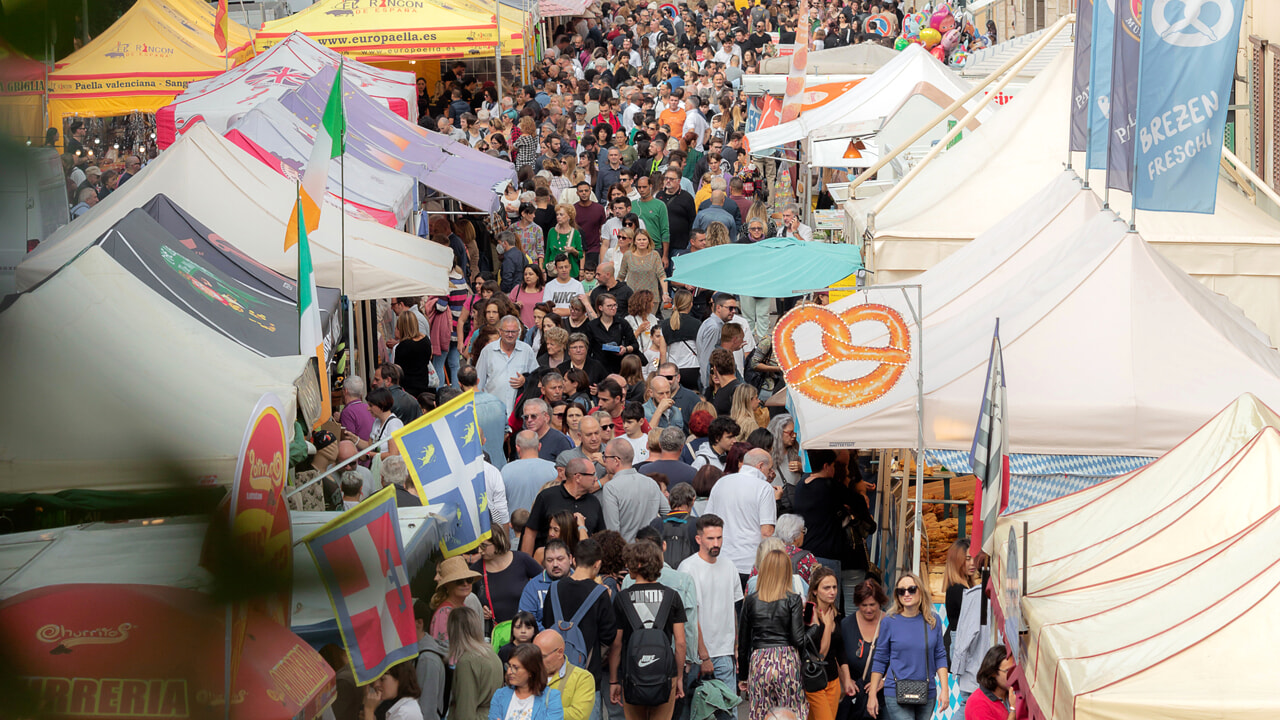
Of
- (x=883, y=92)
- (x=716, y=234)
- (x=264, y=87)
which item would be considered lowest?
(x=716, y=234)

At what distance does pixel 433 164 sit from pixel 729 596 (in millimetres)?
7778

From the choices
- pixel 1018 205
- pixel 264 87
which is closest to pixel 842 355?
pixel 1018 205

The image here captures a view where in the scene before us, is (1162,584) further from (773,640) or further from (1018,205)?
(1018,205)

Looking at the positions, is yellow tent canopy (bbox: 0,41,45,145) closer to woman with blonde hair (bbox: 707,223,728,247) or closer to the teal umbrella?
the teal umbrella

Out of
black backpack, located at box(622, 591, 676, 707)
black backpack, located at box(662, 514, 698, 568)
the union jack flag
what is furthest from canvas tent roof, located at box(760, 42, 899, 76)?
black backpack, located at box(622, 591, 676, 707)

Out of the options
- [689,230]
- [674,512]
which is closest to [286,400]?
[674,512]

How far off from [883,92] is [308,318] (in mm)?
10980

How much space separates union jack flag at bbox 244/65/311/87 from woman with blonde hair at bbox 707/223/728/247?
5.46m

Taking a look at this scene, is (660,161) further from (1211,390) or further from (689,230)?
(1211,390)

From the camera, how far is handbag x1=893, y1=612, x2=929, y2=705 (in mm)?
6828

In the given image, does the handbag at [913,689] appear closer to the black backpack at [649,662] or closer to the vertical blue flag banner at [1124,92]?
the black backpack at [649,662]

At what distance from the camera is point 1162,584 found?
5.02 metres

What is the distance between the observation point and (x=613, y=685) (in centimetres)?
682

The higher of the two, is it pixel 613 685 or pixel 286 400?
pixel 286 400
